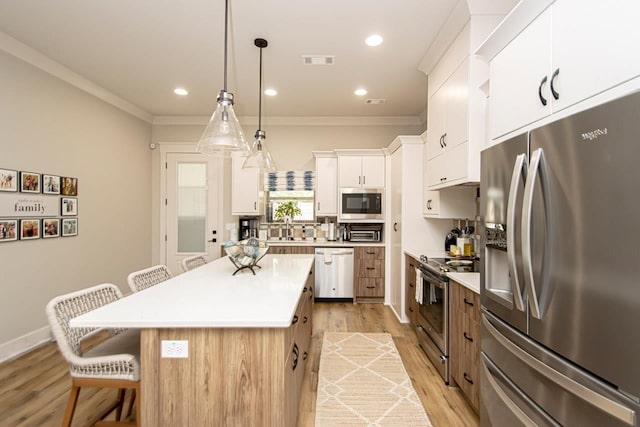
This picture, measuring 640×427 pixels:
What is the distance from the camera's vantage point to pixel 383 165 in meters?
4.61

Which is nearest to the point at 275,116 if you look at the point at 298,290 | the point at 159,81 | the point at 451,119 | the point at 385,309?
the point at 159,81

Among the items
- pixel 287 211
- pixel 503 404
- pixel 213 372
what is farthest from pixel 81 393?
pixel 287 211

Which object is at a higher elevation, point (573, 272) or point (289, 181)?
point (289, 181)

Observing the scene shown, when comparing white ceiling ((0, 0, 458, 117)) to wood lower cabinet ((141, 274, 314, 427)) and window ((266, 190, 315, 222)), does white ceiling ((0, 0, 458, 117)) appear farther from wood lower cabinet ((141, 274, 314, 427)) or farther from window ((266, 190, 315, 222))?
wood lower cabinet ((141, 274, 314, 427))

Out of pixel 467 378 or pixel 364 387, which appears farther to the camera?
pixel 364 387

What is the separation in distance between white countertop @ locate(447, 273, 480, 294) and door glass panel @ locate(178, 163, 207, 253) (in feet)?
13.4

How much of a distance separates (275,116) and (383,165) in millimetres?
1931

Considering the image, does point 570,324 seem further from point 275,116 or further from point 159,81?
point 275,116

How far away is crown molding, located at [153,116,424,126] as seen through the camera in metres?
4.91

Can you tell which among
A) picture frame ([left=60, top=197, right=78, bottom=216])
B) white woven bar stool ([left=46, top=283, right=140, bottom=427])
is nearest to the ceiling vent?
white woven bar stool ([left=46, top=283, right=140, bottom=427])

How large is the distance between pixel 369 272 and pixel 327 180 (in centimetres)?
157

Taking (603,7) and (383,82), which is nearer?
(603,7)

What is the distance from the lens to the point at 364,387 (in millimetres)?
2311

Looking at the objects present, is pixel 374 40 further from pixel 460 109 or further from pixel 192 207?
pixel 192 207
